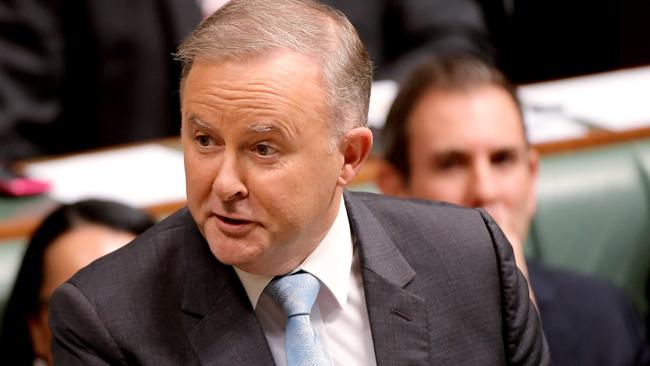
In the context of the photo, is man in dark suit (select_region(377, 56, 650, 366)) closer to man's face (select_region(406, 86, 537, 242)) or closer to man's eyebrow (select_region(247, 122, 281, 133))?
man's face (select_region(406, 86, 537, 242))

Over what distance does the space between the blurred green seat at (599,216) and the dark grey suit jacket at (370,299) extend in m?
1.20

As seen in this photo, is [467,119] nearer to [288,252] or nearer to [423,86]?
[423,86]

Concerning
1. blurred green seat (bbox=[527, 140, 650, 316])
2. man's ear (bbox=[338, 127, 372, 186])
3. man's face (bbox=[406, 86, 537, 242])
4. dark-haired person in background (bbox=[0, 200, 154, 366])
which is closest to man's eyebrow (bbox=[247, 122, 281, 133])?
man's ear (bbox=[338, 127, 372, 186])

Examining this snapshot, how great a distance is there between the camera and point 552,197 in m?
2.53

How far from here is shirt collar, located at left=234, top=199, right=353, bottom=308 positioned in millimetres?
1267

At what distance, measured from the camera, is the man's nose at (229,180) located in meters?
1.12

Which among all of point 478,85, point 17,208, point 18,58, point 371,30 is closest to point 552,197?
point 478,85

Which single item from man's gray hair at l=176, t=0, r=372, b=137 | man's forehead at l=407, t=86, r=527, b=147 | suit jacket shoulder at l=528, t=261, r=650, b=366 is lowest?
suit jacket shoulder at l=528, t=261, r=650, b=366

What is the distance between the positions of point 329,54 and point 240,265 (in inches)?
9.3

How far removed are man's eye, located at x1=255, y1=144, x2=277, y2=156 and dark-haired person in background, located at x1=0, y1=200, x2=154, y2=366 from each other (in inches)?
32.6

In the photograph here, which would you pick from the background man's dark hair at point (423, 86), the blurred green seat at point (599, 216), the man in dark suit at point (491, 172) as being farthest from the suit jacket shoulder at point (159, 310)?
the blurred green seat at point (599, 216)

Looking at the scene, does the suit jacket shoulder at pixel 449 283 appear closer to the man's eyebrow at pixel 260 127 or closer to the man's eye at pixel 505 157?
the man's eyebrow at pixel 260 127

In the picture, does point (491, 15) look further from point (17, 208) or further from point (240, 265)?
point (240, 265)

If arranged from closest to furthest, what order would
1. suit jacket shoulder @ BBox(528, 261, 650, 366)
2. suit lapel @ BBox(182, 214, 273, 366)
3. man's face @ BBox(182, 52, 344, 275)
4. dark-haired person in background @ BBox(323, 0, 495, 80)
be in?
man's face @ BBox(182, 52, 344, 275)
suit lapel @ BBox(182, 214, 273, 366)
suit jacket shoulder @ BBox(528, 261, 650, 366)
dark-haired person in background @ BBox(323, 0, 495, 80)
